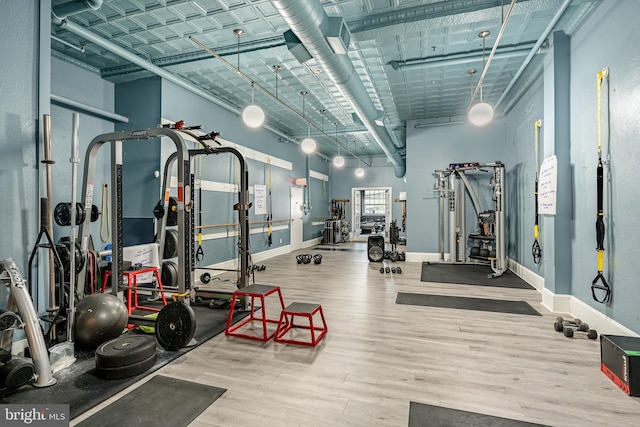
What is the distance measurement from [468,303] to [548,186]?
1.85m

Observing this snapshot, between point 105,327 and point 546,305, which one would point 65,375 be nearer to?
point 105,327

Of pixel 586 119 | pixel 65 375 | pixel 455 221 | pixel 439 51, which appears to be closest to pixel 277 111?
pixel 439 51

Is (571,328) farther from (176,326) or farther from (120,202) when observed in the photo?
(120,202)

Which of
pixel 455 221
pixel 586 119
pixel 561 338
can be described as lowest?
pixel 561 338

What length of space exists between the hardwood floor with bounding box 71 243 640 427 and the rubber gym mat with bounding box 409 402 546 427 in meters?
0.06

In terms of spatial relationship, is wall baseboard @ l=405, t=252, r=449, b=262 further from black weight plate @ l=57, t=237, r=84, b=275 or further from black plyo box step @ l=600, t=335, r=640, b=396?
black weight plate @ l=57, t=237, r=84, b=275

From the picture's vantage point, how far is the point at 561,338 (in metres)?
3.20

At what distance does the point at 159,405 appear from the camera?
2.10 metres

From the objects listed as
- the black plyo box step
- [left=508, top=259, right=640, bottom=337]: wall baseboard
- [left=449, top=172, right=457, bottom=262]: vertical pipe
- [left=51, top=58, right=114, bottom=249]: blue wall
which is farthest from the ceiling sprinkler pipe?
[left=449, top=172, right=457, bottom=262]: vertical pipe

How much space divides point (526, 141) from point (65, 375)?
23.0ft

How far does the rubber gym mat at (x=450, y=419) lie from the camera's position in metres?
1.91

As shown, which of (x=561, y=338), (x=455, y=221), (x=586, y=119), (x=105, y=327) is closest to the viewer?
(x=105, y=327)

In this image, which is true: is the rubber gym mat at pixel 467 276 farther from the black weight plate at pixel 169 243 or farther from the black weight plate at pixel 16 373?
the black weight plate at pixel 16 373

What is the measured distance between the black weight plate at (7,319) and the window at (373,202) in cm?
1290
